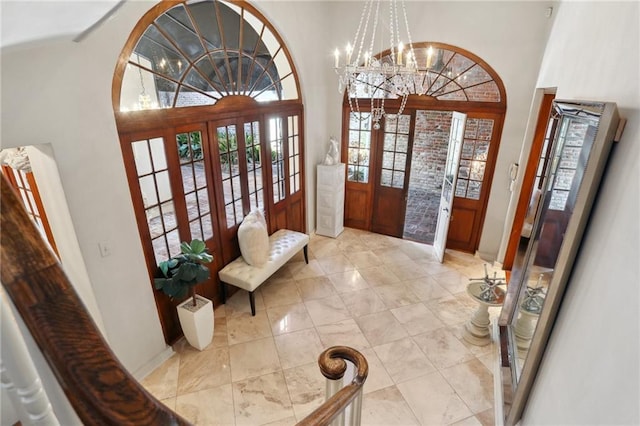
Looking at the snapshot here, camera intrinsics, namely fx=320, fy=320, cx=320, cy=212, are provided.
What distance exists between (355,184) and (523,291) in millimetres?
3531

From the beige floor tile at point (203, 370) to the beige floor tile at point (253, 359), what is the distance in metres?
0.07

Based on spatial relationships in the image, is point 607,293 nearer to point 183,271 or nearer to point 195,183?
point 183,271

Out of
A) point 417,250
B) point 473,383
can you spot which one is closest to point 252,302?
point 473,383

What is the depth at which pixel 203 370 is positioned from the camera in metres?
3.00

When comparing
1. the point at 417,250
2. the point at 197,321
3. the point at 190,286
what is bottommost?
the point at 417,250

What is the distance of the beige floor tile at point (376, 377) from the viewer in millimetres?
2837

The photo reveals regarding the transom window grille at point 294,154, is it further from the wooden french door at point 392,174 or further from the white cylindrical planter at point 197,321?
the white cylindrical planter at point 197,321

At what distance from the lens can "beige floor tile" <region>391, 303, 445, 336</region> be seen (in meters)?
3.53

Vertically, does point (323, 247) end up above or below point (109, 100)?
below

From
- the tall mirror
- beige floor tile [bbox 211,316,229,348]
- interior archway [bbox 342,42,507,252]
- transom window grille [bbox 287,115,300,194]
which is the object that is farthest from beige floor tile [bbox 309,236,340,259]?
the tall mirror

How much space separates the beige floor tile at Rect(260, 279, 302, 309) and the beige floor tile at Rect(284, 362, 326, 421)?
1.03 m

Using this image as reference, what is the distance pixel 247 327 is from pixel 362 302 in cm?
141

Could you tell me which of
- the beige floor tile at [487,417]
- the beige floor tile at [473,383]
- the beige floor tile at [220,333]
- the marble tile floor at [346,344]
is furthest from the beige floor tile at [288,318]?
the beige floor tile at [487,417]

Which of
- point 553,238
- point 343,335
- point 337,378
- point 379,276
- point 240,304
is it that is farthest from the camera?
point 379,276
